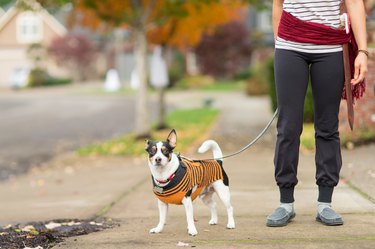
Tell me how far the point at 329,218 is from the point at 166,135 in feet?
35.9

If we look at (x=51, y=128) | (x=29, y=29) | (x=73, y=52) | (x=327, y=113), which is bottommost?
(x=51, y=128)

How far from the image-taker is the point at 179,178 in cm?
473

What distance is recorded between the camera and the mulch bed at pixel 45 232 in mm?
4805

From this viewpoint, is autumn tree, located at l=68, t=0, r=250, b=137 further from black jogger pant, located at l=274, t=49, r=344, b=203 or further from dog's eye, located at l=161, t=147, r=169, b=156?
dog's eye, located at l=161, t=147, r=169, b=156

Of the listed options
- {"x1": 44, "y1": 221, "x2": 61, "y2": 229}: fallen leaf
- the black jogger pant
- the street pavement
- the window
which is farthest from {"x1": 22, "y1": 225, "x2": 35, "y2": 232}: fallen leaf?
the window

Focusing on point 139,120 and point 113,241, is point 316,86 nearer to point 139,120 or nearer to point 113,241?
point 113,241

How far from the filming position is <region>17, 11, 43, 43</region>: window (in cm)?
6662

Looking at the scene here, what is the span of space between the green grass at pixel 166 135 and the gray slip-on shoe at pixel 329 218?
756 cm

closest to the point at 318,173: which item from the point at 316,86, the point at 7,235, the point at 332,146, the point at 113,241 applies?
the point at 332,146

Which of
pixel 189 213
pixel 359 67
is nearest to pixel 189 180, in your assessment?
pixel 189 213

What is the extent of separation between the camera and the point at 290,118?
4859 millimetres

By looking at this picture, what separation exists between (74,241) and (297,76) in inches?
73.7

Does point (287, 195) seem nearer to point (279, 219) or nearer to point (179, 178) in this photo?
point (279, 219)

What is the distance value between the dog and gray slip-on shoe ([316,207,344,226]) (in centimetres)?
62
